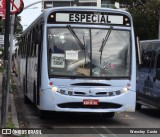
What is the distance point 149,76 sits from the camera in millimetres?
17219

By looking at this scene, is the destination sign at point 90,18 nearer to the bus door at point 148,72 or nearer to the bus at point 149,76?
the bus at point 149,76

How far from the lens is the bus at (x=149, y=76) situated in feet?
54.1

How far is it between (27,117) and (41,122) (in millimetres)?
1339

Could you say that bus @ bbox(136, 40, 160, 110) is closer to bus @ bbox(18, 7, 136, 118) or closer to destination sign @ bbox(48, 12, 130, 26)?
bus @ bbox(18, 7, 136, 118)

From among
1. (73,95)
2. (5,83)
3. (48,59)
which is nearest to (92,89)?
(73,95)

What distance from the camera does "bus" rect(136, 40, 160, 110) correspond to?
16.5 m

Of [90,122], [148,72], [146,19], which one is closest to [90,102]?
[90,122]

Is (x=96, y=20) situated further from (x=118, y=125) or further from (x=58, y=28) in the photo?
(x=118, y=125)

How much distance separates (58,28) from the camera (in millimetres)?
13562

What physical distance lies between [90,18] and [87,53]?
39.2 inches

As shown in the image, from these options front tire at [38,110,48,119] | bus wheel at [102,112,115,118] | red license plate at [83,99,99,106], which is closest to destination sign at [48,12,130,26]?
red license plate at [83,99,99,106]

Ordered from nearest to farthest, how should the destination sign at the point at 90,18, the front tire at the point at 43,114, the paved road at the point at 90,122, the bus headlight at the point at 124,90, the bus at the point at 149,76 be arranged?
the paved road at the point at 90,122 → the bus headlight at the point at 124,90 → the destination sign at the point at 90,18 → the front tire at the point at 43,114 → the bus at the point at 149,76

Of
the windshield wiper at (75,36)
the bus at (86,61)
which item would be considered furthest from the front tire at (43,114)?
the windshield wiper at (75,36)

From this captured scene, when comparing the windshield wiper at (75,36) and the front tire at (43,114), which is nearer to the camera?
the windshield wiper at (75,36)
